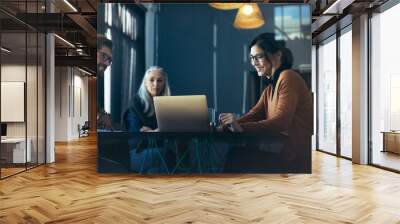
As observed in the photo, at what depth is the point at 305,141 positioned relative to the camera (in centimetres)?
654

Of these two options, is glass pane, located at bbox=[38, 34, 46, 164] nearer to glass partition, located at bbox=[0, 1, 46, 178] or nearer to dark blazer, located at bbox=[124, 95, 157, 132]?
glass partition, located at bbox=[0, 1, 46, 178]

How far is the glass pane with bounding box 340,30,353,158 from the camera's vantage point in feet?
29.0

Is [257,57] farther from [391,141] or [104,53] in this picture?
[391,141]

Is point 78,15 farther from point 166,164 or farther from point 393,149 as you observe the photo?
point 393,149

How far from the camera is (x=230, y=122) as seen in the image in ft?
21.6

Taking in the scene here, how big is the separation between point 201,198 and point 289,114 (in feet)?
7.97

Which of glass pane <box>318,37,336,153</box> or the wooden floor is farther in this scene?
glass pane <box>318,37,336,153</box>

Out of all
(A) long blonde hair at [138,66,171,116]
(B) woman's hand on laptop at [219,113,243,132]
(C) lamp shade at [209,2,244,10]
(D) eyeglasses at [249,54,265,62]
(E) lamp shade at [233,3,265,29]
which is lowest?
(B) woman's hand on laptop at [219,113,243,132]

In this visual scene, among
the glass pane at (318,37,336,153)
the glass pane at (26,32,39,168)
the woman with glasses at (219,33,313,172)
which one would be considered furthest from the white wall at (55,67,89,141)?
the woman with glasses at (219,33,313,172)

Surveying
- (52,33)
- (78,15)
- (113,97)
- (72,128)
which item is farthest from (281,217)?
(72,128)

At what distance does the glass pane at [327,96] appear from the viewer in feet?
32.9

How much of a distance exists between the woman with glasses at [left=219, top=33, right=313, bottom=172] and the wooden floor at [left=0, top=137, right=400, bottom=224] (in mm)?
255

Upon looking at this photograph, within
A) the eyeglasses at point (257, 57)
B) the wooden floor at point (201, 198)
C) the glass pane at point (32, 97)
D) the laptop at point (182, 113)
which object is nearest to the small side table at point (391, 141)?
the wooden floor at point (201, 198)

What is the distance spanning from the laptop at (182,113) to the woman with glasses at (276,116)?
36cm
